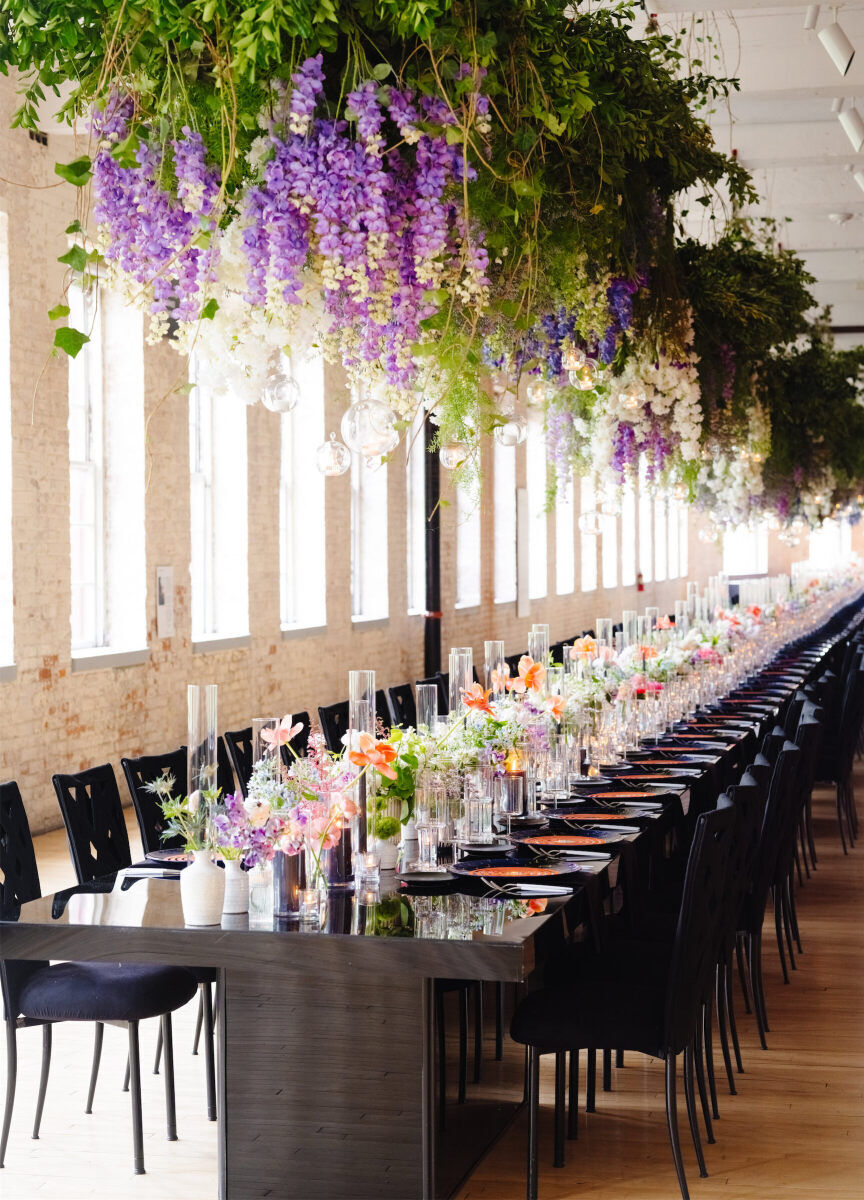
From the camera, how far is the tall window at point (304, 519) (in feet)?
41.7

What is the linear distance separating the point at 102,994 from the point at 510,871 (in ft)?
3.55

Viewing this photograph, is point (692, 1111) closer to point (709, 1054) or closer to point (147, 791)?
Answer: point (709, 1054)

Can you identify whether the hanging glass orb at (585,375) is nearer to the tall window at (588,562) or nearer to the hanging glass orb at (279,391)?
the hanging glass orb at (279,391)

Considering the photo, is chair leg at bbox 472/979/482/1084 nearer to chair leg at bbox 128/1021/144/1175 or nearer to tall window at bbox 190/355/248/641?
chair leg at bbox 128/1021/144/1175

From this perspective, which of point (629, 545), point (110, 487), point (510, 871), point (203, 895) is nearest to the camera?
point (203, 895)

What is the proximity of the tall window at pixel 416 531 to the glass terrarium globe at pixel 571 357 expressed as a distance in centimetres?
988

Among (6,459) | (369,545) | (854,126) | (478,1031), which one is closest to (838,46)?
(854,126)

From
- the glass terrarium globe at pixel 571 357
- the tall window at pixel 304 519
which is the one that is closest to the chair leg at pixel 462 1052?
the glass terrarium globe at pixel 571 357

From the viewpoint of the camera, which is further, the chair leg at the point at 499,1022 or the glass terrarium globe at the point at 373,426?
the chair leg at the point at 499,1022

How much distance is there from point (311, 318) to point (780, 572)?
33.0m

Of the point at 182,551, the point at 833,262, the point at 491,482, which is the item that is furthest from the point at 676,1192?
the point at 833,262

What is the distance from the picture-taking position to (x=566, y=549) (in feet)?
74.5

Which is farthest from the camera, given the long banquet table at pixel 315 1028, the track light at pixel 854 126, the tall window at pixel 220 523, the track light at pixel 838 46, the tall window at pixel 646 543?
the tall window at pixel 646 543

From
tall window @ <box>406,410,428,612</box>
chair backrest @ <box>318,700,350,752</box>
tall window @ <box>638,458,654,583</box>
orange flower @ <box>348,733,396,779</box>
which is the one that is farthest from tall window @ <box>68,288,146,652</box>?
tall window @ <box>638,458,654,583</box>
